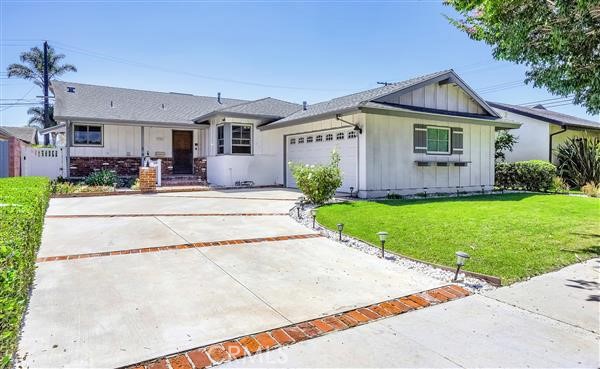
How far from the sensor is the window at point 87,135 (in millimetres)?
16562

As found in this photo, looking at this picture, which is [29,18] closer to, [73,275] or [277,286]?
[73,275]

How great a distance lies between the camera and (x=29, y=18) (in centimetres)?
1578

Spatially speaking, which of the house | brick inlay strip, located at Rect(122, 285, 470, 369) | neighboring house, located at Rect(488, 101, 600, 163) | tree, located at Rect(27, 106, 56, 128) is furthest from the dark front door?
tree, located at Rect(27, 106, 56, 128)

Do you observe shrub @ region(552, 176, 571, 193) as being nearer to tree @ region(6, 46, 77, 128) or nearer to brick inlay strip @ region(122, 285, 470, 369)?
brick inlay strip @ region(122, 285, 470, 369)

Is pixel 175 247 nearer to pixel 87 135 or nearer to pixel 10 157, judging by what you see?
pixel 10 157

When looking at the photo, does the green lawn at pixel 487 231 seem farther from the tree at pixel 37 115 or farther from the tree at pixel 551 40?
the tree at pixel 37 115

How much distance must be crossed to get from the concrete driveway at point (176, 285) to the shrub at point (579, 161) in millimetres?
16035

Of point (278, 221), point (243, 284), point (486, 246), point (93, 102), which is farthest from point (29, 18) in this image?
point (486, 246)

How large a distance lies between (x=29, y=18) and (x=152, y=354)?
19.3 metres

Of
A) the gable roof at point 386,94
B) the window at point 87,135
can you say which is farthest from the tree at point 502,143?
the window at point 87,135

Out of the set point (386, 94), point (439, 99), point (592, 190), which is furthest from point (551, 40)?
point (592, 190)

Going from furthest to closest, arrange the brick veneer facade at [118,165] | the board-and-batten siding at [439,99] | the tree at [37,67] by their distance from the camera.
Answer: the tree at [37,67], the brick veneer facade at [118,165], the board-and-batten siding at [439,99]

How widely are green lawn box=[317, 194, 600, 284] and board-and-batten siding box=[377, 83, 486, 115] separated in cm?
426

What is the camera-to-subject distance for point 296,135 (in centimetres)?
1596
